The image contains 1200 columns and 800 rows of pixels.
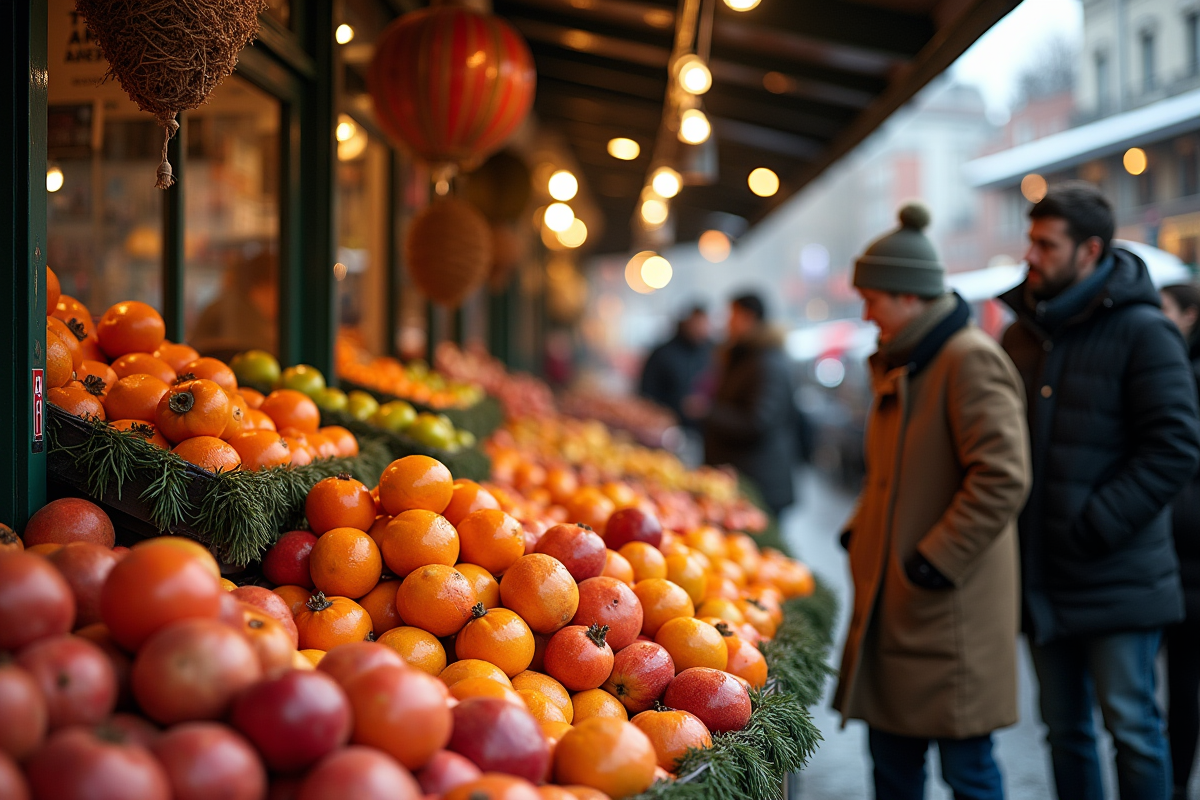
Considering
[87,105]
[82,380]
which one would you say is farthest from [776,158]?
[82,380]

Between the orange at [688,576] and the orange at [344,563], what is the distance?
809 mm

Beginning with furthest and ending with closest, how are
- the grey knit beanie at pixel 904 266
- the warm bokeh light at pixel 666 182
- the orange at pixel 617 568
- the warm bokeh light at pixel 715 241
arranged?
1. the warm bokeh light at pixel 715 241
2. the warm bokeh light at pixel 666 182
3. the grey knit beanie at pixel 904 266
4. the orange at pixel 617 568

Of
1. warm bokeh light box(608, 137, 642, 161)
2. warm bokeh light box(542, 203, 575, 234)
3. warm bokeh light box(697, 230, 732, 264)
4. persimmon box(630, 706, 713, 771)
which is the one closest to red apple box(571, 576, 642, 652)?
persimmon box(630, 706, 713, 771)

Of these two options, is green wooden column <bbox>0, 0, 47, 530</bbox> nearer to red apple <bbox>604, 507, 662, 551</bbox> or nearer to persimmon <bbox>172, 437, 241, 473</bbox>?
persimmon <bbox>172, 437, 241, 473</bbox>

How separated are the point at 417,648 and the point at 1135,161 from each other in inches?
183

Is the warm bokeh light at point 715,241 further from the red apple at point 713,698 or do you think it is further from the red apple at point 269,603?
the red apple at point 269,603

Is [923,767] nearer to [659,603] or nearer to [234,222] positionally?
[659,603]

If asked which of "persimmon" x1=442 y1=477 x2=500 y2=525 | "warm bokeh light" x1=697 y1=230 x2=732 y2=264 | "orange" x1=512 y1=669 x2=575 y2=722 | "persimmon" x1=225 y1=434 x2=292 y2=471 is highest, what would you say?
"warm bokeh light" x1=697 y1=230 x2=732 y2=264

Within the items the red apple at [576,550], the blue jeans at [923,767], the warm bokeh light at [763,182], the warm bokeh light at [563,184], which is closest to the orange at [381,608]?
the red apple at [576,550]

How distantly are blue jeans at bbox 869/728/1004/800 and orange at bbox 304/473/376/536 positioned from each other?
5.83ft

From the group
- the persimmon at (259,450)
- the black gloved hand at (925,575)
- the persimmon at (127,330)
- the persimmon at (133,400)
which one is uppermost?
the persimmon at (127,330)

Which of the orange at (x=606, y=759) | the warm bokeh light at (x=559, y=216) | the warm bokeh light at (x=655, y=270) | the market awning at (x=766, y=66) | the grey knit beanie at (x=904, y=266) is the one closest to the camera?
the orange at (x=606, y=759)

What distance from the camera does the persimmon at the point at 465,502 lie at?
2.11 m

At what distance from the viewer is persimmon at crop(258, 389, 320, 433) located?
2379 mm
